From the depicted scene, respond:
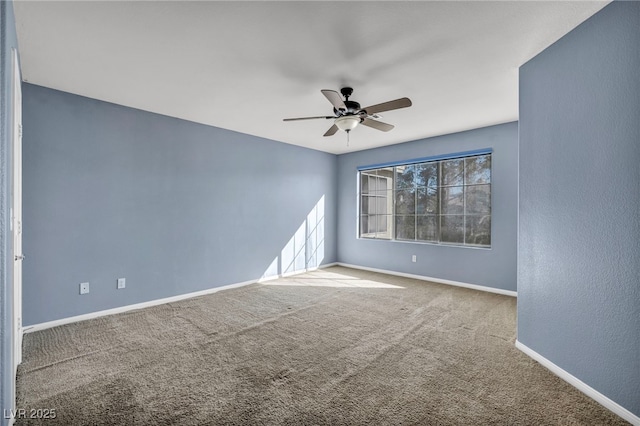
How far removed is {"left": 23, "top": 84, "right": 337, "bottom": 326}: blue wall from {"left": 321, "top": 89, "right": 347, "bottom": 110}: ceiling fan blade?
250 cm

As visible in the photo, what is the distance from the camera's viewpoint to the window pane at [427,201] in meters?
5.34

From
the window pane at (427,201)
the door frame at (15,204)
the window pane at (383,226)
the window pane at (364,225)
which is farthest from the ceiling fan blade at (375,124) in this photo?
the window pane at (364,225)

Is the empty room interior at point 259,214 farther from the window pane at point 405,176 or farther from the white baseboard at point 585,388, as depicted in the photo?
the window pane at point 405,176

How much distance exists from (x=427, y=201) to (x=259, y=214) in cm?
300

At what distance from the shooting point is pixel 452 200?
512cm

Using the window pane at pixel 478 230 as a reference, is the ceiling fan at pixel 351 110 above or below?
above

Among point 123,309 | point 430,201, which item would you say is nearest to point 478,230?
point 430,201

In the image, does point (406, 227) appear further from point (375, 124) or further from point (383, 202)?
point (375, 124)

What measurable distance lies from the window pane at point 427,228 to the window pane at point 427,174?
0.63 m

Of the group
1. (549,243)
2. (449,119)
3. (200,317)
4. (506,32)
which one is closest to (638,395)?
(549,243)

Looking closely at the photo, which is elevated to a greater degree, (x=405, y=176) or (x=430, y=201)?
(x=405, y=176)

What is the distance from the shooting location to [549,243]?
95.0 inches

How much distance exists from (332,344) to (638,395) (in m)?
2.04

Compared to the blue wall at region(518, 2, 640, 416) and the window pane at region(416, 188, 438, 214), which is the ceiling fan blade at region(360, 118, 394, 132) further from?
the window pane at region(416, 188, 438, 214)
